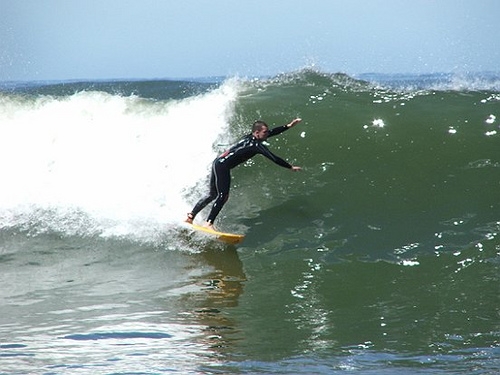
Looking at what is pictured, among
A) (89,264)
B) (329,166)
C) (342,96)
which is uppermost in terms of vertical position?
(342,96)

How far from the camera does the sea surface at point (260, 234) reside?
Answer: 6.50 meters

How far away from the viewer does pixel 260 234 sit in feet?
34.8

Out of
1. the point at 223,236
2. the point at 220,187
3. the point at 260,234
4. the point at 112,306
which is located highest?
the point at 220,187

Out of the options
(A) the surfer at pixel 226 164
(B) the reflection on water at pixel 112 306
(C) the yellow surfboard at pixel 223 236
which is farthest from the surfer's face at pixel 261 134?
(B) the reflection on water at pixel 112 306

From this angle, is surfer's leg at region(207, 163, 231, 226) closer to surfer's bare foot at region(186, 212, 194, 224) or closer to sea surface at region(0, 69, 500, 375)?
surfer's bare foot at region(186, 212, 194, 224)

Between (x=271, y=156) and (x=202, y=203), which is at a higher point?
(x=271, y=156)

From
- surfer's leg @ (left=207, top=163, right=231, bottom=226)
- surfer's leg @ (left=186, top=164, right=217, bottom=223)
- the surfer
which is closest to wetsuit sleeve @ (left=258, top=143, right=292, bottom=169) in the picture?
the surfer

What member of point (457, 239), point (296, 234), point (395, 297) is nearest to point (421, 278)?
point (395, 297)

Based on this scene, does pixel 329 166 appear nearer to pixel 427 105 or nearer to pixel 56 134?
pixel 427 105

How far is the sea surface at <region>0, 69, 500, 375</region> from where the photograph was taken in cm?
650

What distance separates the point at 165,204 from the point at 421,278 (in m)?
3.99

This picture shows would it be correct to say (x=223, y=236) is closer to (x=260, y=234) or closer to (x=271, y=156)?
(x=260, y=234)

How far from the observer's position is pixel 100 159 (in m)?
12.9

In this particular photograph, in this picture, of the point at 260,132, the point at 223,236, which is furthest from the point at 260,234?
the point at 260,132
